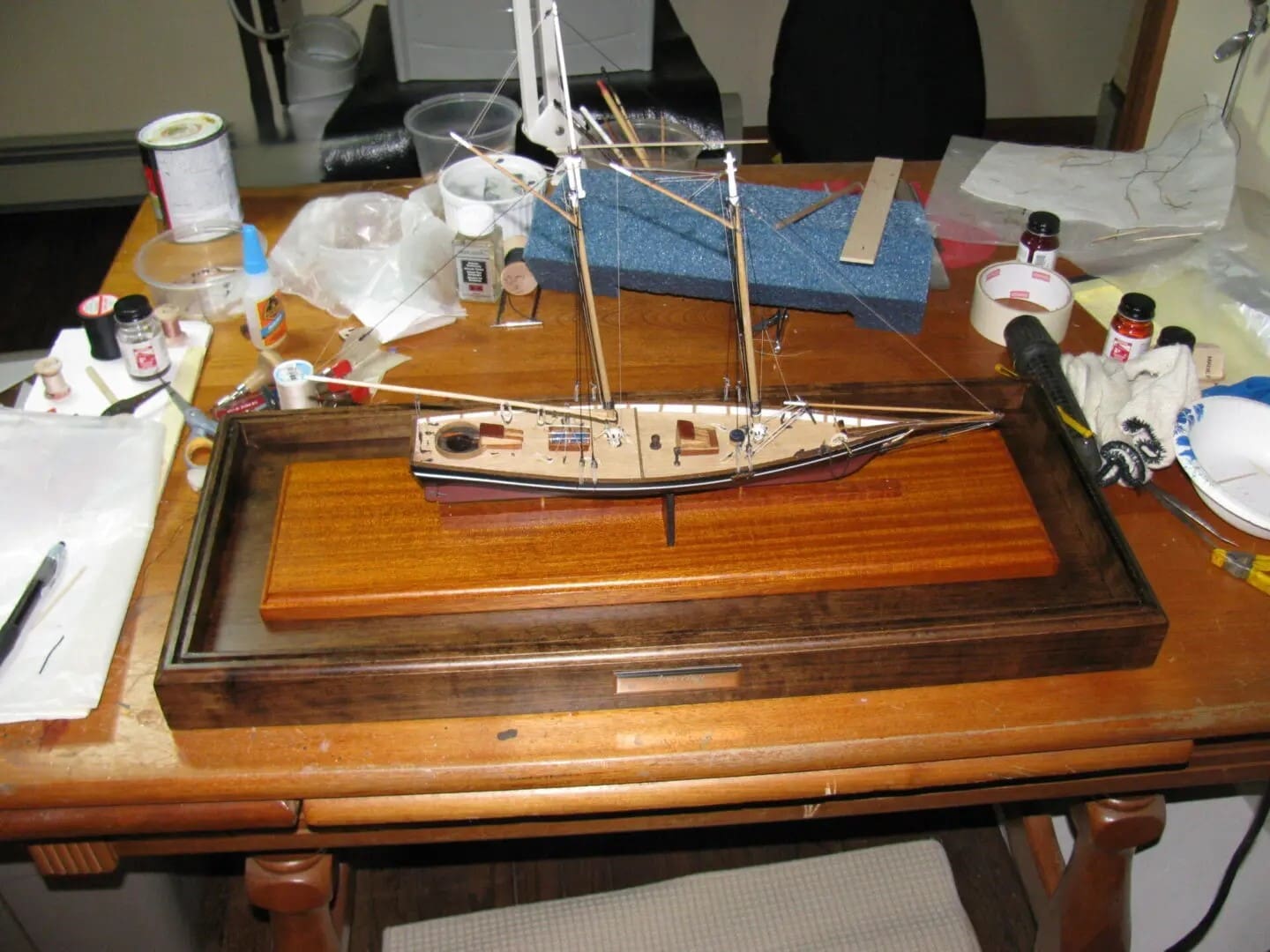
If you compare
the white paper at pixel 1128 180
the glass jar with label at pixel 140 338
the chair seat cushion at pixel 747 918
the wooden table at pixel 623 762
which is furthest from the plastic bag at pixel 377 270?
the white paper at pixel 1128 180

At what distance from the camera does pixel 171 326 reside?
5.81 ft

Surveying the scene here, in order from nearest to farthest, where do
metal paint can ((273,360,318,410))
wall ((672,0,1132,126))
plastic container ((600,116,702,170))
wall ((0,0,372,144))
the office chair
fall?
metal paint can ((273,360,318,410)), plastic container ((600,116,702,170)), the office chair, wall ((0,0,372,144)), wall ((672,0,1132,126))

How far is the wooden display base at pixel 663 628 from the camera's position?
1.21 meters

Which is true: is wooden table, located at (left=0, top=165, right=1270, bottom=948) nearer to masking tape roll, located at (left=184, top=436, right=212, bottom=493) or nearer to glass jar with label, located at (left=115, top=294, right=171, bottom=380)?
masking tape roll, located at (left=184, top=436, right=212, bottom=493)

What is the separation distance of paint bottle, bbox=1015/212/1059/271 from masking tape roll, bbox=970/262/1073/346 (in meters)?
0.03

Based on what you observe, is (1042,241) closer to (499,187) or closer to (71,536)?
(499,187)

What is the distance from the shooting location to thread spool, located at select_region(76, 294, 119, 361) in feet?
5.67

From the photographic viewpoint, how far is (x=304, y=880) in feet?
4.39

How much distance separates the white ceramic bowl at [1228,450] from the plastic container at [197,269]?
1.50m

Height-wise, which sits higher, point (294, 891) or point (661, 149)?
point (661, 149)

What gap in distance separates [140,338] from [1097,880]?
160cm

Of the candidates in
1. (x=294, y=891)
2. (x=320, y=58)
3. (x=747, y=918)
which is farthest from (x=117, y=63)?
(x=747, y=918)

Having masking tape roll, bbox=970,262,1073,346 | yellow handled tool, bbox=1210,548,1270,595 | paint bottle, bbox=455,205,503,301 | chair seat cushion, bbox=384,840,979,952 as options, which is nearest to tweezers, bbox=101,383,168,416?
paint bottle, bbox=455,205,503,301

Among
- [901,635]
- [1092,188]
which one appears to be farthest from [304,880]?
[1092,188]
